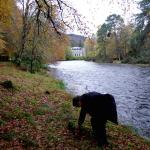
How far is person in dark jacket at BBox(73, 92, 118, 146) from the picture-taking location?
8.96m

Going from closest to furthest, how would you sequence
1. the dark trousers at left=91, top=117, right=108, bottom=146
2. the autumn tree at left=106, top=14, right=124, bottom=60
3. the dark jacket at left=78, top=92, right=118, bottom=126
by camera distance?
the dark jacket at left=78, top=92, right=118, bottom=126
the dark trousers at left=91, top=117, right=108, bottom=146
the autumn tree at left=106, top=14, right=124, bottom=60

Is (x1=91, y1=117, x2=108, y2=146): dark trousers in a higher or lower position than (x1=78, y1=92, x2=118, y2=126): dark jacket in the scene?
lower

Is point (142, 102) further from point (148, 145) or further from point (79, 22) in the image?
point (148, 145)

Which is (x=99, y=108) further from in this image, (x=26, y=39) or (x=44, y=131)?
(x=26, y=39)

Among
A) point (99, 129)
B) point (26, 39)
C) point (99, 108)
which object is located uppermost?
point (26, 39)

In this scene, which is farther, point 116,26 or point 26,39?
point 116,26

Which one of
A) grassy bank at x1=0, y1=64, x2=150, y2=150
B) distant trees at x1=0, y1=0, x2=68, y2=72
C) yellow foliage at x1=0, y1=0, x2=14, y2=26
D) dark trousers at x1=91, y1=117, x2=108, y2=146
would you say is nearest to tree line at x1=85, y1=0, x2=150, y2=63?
distant trees at x1=0, y1=0, x2=68, y2=72

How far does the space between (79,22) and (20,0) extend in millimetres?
20206

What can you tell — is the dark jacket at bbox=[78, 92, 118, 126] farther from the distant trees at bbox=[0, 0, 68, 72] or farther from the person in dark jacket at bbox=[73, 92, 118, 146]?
the distant trees at bbox=[0, 0, 68, 72]

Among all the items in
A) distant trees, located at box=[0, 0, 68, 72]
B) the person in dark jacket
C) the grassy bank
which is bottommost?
the grassy bank

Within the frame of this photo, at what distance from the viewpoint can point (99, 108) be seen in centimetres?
912

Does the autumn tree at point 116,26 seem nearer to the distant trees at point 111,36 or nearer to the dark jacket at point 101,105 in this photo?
the distant trees at point 111,36

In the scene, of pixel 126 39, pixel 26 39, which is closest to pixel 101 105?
pixel 26 39

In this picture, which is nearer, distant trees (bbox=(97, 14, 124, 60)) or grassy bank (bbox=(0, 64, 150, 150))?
grassy bank (bbox=(0, 64, 150, 150))
